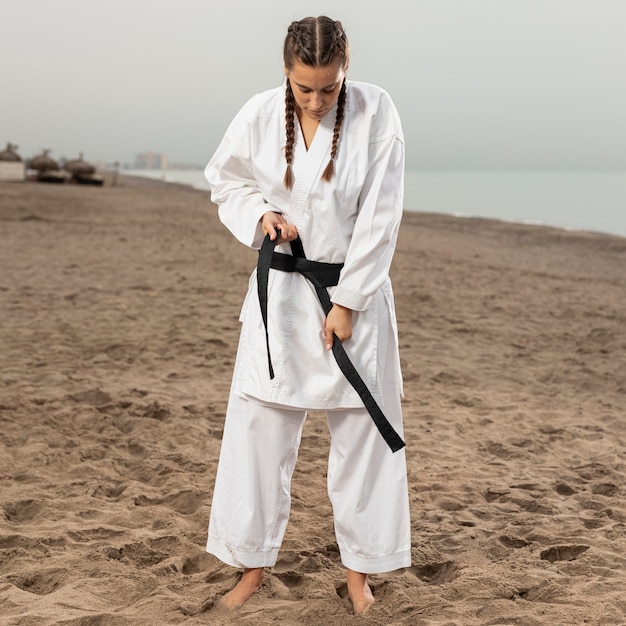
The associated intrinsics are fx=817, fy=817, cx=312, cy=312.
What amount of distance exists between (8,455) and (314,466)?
1387 millimetres

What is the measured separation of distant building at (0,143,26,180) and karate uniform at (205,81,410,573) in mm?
24856

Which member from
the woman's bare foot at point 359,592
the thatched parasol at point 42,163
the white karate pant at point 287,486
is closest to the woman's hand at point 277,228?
the white karate pant at point 287,486

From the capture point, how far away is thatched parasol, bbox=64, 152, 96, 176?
85.1 feet

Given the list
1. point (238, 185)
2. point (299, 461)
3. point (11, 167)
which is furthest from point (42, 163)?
point (238, 185)

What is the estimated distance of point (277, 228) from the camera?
87.8 inches

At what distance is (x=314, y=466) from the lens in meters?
3.78

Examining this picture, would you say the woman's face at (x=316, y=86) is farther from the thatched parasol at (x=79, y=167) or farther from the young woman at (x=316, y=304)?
the thatched parasol at (x=79, y=167)

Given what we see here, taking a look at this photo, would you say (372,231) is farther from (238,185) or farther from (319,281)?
(238,185)

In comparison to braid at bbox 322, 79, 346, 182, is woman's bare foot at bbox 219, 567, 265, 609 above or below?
below

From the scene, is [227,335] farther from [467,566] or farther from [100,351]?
[467,566]

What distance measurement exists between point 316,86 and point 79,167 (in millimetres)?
25305

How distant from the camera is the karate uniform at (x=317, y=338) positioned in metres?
2.22

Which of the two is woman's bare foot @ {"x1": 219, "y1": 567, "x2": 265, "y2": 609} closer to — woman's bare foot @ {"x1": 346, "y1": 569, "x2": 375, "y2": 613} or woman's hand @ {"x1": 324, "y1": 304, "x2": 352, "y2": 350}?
woman's bare foot @ {"x1": 346, "y1": 569, "x2": 375, "y2": 613}

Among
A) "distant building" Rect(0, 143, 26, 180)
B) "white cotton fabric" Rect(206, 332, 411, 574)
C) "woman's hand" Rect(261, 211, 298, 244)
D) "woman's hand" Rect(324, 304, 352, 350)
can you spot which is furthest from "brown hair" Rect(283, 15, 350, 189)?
"distant building" Rect(0, 143, 26, 180)
